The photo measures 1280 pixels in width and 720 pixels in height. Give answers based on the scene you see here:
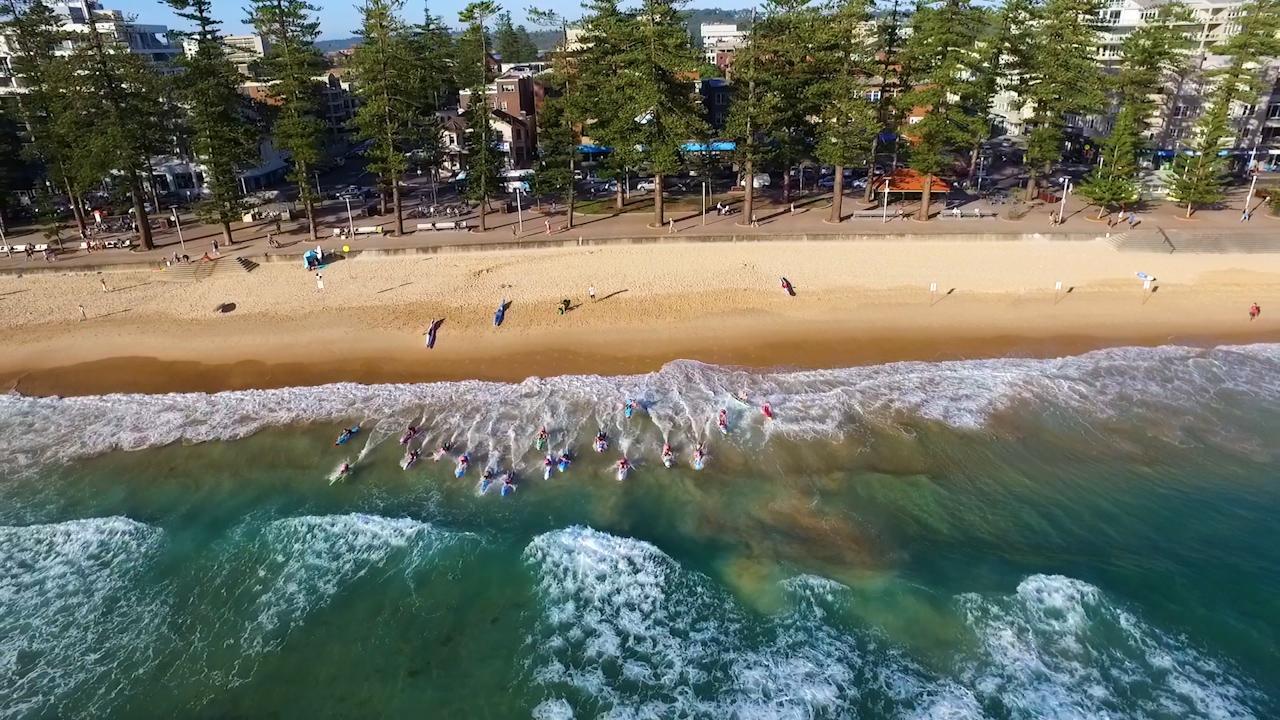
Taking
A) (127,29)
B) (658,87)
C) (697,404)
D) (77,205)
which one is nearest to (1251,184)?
(658,87)

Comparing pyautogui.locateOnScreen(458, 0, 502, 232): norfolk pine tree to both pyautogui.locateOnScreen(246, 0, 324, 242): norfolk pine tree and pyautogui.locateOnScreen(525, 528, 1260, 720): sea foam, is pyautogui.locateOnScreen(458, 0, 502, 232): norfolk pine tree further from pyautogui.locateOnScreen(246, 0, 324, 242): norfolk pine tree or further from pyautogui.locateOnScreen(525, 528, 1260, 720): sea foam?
pyautogui.locateOnScreen(525, 528, 1260, 720): sea foam

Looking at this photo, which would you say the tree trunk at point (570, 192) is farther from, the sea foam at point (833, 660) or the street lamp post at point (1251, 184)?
the street lamp post at point (1251, 184)

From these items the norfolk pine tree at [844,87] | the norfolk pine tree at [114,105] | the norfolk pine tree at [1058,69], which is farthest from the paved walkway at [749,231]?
the norfolk pine tree at [114,105]

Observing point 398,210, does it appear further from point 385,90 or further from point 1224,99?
point 1224,99

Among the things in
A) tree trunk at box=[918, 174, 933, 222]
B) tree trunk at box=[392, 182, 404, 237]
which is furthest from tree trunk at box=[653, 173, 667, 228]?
tree trunk at box=[918, 174, 933, 222]

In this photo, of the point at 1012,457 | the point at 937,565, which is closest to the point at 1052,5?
the point at 1012,457

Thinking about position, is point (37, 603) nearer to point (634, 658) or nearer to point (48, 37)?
point (634, 658)

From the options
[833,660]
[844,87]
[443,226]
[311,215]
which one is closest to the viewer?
[833,660]
